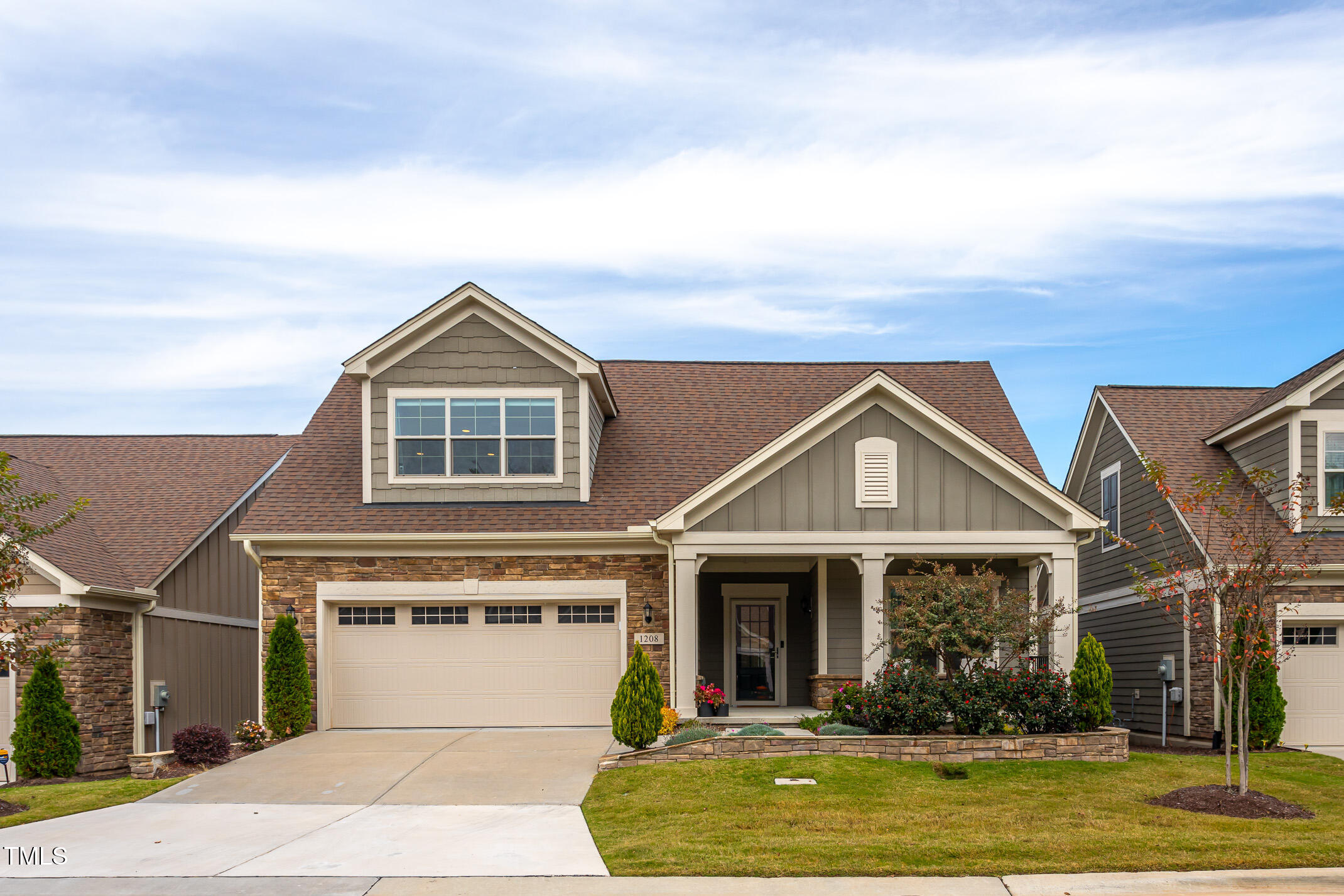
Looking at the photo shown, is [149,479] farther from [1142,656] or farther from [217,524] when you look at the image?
[1142,656]

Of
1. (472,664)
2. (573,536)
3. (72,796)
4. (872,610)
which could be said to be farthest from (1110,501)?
(72,796)

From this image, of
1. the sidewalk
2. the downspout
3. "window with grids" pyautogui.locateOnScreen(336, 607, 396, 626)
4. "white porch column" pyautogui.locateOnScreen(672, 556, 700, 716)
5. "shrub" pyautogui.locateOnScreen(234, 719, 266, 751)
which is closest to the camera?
the sidewalk

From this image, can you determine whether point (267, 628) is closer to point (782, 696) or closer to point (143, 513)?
point (143, 513)

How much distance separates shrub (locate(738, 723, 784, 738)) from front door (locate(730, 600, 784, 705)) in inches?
162

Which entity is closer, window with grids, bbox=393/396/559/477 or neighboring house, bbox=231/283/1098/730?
neighboring house, bbox=231/283/1098/730

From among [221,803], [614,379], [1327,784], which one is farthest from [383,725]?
[1327,784]

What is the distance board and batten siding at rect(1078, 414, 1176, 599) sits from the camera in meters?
19.0

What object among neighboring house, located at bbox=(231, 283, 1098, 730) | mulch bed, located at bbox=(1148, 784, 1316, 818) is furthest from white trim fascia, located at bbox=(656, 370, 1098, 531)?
mulch bed, located at bbox=(1148, 784, 1316, 818)

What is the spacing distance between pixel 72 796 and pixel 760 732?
26.5 feet

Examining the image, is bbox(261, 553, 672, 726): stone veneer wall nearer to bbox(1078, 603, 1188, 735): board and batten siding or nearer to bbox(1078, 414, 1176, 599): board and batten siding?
bbox(1078, 603, 1188, 735): board and batten siding

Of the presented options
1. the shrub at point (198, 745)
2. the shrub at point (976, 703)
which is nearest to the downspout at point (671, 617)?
the shrub at point (976, 703)

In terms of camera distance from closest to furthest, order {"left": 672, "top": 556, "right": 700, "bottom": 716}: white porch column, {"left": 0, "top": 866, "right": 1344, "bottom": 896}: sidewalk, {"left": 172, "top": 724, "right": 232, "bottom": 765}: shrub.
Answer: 1. {"left": 0, "top": 866, "right": 1344, "bottom": 896}: sidewalk
2. {"left": 172, "top": 724, "right": 232, "bottom": 765}: shrub
3. {"left": 672, "top": 556, "right": 700, "bottom": 716}: white porch column

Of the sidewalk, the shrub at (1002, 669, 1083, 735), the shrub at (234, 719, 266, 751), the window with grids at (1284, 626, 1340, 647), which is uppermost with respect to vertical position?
the window with grids at (1284, 626, 1340, 647)

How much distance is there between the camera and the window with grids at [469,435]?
1784cm
